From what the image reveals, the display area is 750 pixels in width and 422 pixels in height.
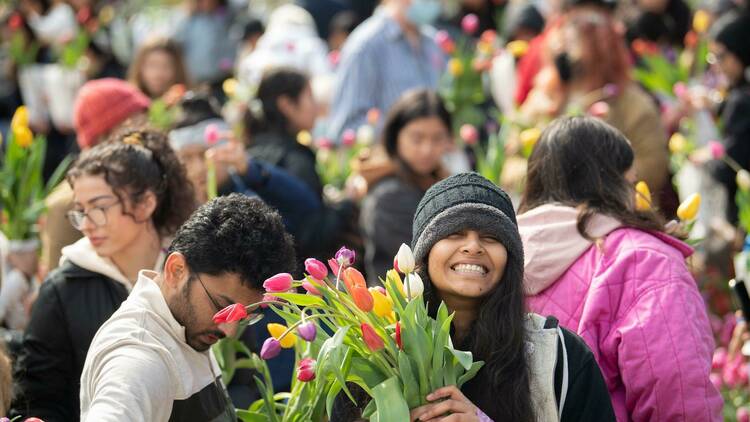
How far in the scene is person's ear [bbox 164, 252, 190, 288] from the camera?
3209 millimetres

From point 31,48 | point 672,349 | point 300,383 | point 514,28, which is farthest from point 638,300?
point 31,48

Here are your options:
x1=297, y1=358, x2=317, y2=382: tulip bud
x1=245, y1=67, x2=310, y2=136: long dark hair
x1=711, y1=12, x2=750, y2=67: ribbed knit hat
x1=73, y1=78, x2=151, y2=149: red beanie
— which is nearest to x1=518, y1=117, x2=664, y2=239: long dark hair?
x1=297, y1=358, x2=317, y2=382: tulip bud

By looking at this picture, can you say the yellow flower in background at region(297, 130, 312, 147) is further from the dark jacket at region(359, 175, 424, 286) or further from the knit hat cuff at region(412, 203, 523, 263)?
the knit hat cuff at region(412, 203, 523, 263)

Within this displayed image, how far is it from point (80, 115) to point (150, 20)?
5911 millimetres

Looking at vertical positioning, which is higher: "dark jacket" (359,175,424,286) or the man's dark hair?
the man's dark hair

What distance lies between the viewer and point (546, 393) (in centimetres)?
315

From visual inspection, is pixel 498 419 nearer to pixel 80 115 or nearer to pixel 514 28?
pixel 80 115

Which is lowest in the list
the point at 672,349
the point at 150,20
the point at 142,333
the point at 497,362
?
the point at 150,20

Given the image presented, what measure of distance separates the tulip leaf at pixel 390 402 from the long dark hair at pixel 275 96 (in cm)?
357

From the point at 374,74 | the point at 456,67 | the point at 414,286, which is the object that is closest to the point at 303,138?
the point at 374,74

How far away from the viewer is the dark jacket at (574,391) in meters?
3.17

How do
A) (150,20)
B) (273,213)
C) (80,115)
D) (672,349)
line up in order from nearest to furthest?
1. (273,213)
2. (672,349)
3. (80,115)
4. (150,20)

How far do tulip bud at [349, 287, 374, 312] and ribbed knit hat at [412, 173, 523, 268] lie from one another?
0.38 metres

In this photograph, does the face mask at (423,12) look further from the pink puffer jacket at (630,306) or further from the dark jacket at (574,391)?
the dark jacket at (574,391)
